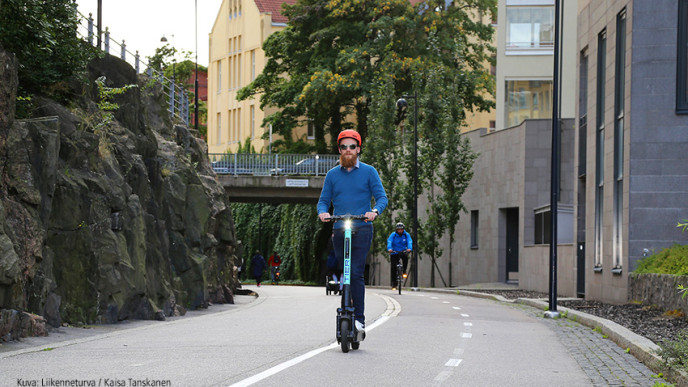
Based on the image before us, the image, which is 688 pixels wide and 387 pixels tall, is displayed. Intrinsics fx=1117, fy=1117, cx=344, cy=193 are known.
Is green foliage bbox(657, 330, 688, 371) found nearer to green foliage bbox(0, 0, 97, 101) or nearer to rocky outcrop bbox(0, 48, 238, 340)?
rocky outcrop bbox(0, 48, 238, 340)

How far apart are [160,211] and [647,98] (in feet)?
34.0

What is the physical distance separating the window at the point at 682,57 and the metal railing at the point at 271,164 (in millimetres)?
30975

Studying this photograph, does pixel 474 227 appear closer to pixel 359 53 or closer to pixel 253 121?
pixel 359 53

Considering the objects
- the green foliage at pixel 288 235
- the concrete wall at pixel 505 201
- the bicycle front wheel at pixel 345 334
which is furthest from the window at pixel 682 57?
the green foliage at pixel 288 235

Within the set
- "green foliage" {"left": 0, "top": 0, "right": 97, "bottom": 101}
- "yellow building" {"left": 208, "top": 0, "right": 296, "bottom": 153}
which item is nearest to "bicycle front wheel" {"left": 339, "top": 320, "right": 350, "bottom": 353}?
"green foliage" {"left": 0, "top": 0, "right": 97, "bottom": 101}

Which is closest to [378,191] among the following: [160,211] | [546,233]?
[160,211]

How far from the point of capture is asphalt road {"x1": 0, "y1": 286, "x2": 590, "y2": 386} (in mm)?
8828

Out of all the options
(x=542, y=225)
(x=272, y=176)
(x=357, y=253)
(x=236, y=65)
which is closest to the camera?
(x=357, y=253)

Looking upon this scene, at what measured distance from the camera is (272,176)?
173ft

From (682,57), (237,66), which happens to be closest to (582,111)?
(682,57)

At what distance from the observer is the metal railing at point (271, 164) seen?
53281 millimetres

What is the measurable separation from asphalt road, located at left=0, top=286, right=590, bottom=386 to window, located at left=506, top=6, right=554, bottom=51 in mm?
37484

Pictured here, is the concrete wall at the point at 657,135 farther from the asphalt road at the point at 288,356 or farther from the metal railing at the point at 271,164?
the metal railing at the point at 271,164

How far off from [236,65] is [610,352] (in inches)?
3114
